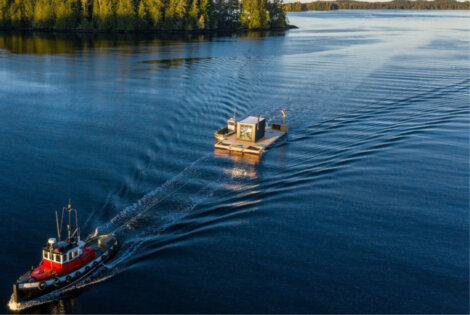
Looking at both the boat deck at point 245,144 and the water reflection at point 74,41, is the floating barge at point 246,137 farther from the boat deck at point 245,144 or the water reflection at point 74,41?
the water reflection at point 74,41

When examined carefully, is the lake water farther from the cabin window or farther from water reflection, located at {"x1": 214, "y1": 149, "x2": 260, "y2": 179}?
the cabin window

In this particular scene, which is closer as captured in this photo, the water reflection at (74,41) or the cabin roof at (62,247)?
the cabin roof at (62,247)

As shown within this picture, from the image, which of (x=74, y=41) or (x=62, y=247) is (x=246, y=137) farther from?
(x=74, y=41)

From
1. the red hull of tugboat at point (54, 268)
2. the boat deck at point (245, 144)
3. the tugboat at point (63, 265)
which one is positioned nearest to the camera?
the tugboat at point (63, 265)

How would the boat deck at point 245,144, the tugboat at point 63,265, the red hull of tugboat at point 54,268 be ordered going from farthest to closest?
the boat deck at point 245,144, the red hull of tugboat at point 54,268, the tugboat at point 63,265

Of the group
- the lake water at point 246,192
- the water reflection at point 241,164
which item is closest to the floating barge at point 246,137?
the water reflection at point 241,164

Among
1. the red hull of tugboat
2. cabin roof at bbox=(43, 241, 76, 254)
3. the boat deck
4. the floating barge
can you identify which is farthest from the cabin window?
cabin roof at bbox=(43, 241, 76, 254)

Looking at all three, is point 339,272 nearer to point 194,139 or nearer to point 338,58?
point 194,139

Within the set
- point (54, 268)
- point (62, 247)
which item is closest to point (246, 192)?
point (62, 247)

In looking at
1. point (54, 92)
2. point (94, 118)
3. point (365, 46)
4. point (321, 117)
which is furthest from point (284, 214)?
point (365, 46)
